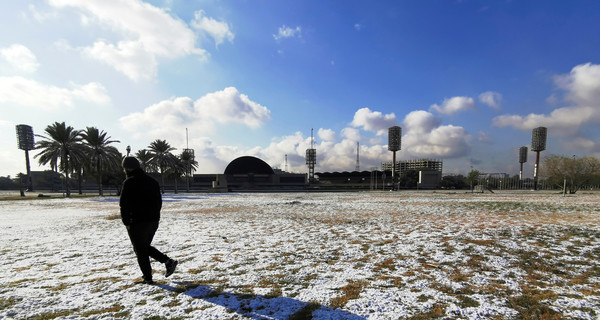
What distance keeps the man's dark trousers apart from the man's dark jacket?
3.8 inches

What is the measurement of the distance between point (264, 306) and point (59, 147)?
157 ft

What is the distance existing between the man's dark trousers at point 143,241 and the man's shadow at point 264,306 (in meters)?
0.63

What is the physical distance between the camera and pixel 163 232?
348 inches

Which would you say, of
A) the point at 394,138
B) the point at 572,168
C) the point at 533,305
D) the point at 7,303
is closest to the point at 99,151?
the point at 7,303

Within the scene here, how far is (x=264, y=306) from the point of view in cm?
333

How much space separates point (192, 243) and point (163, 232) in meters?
2.65

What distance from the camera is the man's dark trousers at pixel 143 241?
13.1ft

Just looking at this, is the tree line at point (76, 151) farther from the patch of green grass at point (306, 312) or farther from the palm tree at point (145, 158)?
the patch of green grass at point (306, 312)

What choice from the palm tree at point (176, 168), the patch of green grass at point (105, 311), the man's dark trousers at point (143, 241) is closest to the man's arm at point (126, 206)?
the man's dark trousers at point (143, 241)

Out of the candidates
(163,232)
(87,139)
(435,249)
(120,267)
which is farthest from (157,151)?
(435,249)

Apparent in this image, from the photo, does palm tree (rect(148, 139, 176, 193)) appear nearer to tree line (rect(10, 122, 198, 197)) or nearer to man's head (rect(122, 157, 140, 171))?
tree line (rect(10, 122, 198, 197))

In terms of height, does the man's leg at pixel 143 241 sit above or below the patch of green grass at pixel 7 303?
above

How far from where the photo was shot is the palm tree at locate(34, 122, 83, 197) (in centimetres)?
3391

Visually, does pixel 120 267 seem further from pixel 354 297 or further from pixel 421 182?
pixel 421 182
